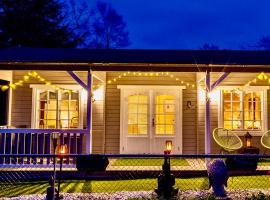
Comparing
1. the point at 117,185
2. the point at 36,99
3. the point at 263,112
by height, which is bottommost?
the point at 117,185

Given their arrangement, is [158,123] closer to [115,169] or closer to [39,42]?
[115,169]

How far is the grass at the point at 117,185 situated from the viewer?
7.02m

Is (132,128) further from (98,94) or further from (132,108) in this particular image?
(98,94)

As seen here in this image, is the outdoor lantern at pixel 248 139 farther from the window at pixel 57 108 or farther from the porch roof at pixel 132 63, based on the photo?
the window at pixel 57 108

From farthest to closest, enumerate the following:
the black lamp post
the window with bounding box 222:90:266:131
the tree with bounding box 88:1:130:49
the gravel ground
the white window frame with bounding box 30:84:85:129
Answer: the tree with bounding box 88:1:130:49 → the window with bounding box 222:90:266:131 → the white window frame with bounding box 30:84:85:129 → the gravel ground → the black lamp post

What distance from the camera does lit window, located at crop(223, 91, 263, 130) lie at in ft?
37.0

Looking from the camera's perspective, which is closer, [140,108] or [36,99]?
[36,99]

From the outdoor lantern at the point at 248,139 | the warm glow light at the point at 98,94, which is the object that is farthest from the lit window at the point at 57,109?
the outdoor lantern at the point at 248,139

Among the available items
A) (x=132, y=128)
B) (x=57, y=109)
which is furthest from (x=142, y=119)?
(x=57, y=109)

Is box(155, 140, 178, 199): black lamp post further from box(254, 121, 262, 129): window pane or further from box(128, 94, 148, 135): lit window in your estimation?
box(254, 121, 262, 129): window pane

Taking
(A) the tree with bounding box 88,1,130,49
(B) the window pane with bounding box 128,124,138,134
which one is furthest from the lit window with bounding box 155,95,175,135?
(A) the tree with bounding box 88,1,130,49

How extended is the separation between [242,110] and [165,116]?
2446 mm

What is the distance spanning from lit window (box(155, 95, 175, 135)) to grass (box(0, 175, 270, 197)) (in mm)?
3262

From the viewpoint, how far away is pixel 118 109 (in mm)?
11352
